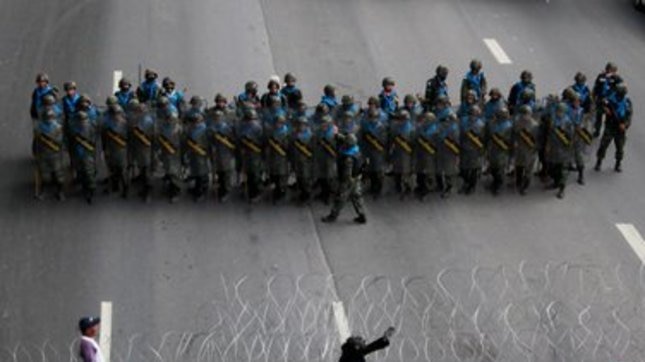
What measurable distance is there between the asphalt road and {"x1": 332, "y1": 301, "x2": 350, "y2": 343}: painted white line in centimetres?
8

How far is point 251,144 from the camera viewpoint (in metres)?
19.5

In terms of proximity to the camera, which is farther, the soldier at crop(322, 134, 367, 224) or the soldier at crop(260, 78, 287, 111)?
the soldier at crop(260, 78, 287, 111)

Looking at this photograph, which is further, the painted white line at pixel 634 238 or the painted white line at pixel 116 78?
the painted white line at pixel 116 78

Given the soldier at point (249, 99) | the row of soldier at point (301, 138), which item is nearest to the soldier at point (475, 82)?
the row of soldier at point (301, 138)

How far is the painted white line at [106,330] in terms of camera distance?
53.9 ft

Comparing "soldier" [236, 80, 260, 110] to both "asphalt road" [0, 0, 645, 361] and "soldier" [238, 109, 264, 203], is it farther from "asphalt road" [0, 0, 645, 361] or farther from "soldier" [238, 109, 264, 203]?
"asphalt road" [0, 0, 645, 361]

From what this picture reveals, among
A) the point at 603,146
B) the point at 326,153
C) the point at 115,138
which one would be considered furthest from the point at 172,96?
the point at 603,146

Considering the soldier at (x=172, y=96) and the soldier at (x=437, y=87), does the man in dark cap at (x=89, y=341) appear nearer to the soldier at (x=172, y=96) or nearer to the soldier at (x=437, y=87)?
the soldier at (x=172, y=96)

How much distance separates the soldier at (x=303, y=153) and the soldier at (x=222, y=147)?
972 mm

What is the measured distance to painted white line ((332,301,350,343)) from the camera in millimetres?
16917

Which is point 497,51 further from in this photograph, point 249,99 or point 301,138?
point 301,138

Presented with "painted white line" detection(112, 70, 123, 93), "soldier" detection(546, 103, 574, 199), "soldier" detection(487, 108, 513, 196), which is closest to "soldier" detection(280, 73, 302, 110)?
"soldier" detection(487, 108, 513, 196)

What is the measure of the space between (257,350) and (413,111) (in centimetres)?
539

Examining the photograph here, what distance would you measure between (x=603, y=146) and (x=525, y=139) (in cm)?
193
